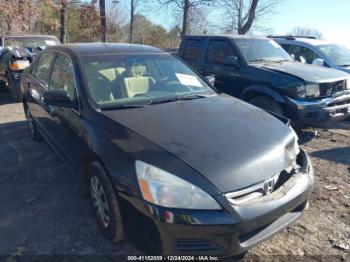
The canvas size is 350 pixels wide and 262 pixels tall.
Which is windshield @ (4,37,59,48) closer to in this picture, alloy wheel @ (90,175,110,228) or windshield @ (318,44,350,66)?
windshield @ (318,44,350,66)

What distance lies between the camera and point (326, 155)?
4957 mm

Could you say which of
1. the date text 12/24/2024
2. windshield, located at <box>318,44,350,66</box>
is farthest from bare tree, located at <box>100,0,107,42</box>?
the date text 12/24/2024

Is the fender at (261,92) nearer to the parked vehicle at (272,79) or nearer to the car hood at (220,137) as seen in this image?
the parked vehicle at (272,79)

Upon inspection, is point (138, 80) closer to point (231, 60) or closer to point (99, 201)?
point (99, 201)

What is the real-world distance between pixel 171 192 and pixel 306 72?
424 cm

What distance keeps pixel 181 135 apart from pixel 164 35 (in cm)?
3601

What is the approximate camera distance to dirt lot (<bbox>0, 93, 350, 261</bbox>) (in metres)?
2.86

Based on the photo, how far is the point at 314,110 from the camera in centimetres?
523

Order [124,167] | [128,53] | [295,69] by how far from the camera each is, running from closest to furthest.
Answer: [124,167] → [128,53] → [295,69]

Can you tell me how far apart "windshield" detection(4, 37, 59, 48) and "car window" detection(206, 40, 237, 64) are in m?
6.00

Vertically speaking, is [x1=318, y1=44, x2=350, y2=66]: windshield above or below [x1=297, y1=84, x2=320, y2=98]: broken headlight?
above

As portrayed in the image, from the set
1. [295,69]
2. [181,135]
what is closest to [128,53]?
[181,135]

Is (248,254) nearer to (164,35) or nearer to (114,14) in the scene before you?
(114,14)

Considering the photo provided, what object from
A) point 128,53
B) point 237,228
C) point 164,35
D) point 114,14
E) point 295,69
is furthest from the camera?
point 164,35
